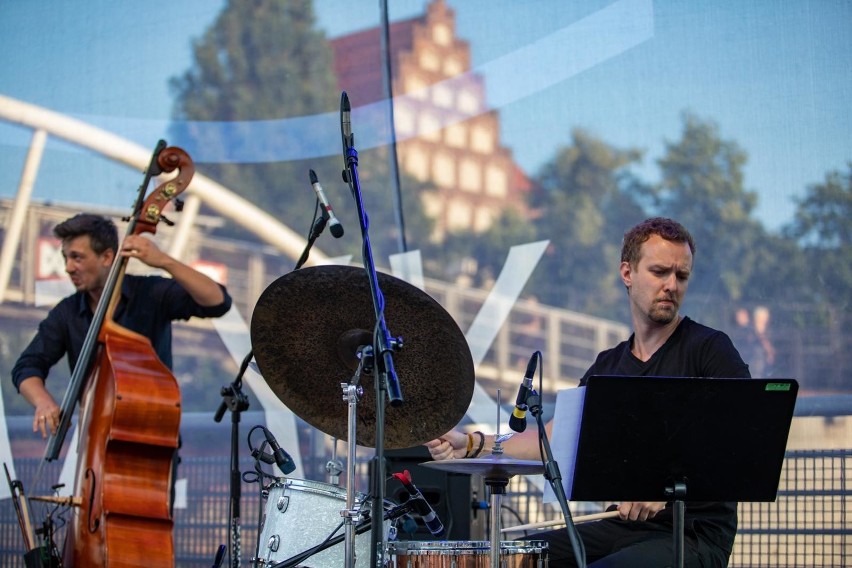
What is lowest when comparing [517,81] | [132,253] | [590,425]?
[590,425]

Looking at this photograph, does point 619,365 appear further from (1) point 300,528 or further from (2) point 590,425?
(1) point 300,528

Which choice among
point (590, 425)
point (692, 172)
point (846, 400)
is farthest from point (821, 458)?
point (590, 425)

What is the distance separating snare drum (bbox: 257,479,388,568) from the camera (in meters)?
3.79

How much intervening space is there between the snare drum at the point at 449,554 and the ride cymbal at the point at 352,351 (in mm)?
343

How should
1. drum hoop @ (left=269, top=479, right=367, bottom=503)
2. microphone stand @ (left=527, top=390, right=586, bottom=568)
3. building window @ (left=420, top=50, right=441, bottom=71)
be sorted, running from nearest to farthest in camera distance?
1. microphone stand @ (left=527, top=390, right=586, bottom=568)
2. drum hoop @ (left=269, top=479, right=367, bottom=503)
3. building window @ (left=420, top=50, right=441, bottom=71)

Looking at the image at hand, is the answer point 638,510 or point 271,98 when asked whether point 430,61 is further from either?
point 638,510

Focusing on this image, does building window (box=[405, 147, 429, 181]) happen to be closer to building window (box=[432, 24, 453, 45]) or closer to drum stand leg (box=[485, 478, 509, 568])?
building window (box=[432, 24, 453, 45])

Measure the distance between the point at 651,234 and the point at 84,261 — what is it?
2603mm

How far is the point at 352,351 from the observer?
3391mm

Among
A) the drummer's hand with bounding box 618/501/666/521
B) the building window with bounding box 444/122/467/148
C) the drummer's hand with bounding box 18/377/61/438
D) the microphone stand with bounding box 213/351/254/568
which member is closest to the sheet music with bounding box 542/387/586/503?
the drummer's hand with bounding box 618/501/666/521

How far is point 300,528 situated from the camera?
12.5 feet

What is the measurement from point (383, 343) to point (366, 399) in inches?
24.8

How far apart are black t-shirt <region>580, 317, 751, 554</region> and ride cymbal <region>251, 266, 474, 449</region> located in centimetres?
86

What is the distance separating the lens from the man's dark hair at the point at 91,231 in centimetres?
491
